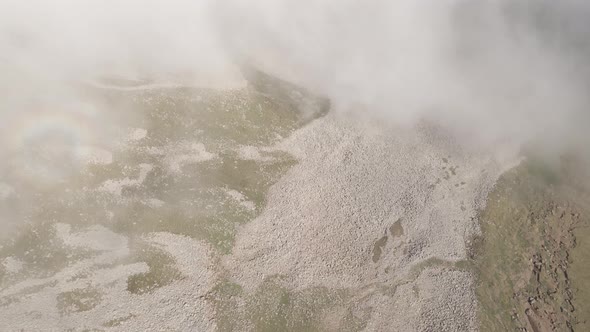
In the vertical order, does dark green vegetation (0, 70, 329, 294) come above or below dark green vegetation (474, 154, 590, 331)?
above

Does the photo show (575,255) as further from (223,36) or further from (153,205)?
(223,36)

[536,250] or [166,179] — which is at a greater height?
[166,179]

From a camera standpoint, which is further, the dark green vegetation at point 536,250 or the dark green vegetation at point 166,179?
the dark green vegetation at point 536,250

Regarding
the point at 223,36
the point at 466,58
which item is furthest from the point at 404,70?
the point at 223,36

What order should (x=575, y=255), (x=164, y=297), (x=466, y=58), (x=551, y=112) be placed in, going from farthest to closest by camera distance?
(x=466, y=58)
(x=551, y=112)
(x=575, y=255)
(x=164, y=297)

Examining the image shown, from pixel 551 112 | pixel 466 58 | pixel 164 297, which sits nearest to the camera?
pixel 164 297

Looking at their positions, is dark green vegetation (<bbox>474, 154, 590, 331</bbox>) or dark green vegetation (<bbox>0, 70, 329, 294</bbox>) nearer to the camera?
dark green vegetation (<bbox>0, 70, 329, 294</bbox>)

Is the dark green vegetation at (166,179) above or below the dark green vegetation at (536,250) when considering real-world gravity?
above

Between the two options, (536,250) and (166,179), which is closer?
(166,179)
